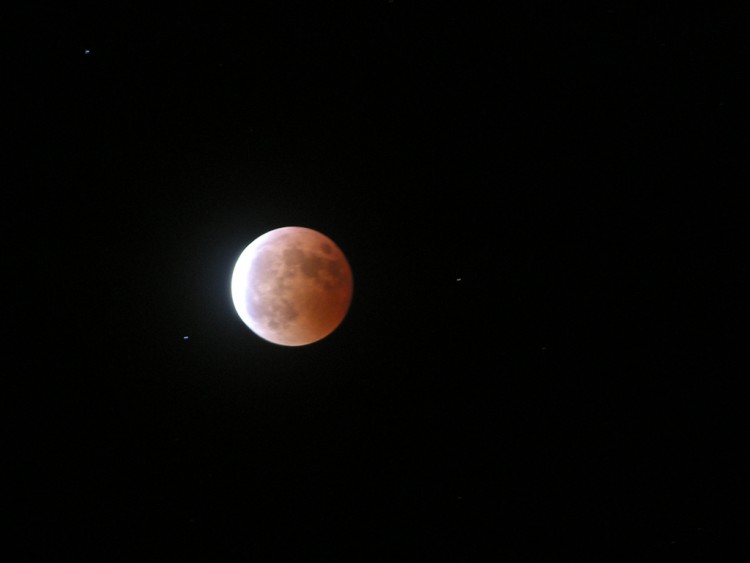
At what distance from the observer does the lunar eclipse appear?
8.91 ft

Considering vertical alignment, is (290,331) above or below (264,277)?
below

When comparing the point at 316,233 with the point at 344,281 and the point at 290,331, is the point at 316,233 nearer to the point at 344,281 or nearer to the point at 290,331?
the point at 344,281

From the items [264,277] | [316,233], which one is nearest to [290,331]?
[264,277]

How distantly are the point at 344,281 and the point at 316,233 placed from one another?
0.33 meters

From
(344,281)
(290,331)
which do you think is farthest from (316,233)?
(290,331)

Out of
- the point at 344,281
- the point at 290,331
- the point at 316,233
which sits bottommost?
the point at 290,331

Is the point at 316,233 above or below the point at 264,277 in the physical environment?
above

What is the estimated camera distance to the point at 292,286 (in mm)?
2699

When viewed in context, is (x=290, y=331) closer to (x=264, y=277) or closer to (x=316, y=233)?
(x=264, y=277)

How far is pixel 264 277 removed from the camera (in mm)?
2754

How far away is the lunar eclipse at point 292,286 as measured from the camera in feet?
8.91

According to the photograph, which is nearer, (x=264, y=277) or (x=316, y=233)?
(x=264, y=277)

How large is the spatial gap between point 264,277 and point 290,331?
12.8 inches
